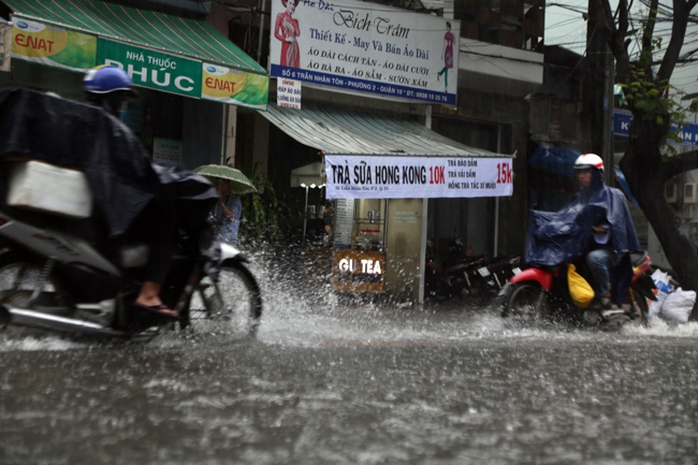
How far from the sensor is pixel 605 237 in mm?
7629

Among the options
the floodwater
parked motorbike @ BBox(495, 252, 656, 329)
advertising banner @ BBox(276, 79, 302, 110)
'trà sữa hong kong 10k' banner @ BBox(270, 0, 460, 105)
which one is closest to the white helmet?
parked motorbike @ BBox(495, 252, 656, 329)

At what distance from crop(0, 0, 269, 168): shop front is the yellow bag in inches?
206

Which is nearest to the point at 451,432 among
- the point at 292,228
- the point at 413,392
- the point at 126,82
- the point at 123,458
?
the point at 413,392

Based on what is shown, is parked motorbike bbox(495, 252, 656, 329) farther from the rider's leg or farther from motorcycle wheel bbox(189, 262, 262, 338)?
motorcycle wheel bbox(189, 262, 262, 338)

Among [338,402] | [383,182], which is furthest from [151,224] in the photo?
[383,182]

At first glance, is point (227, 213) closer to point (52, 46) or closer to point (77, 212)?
point (52, 46)

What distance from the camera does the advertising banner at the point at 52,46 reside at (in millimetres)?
9086

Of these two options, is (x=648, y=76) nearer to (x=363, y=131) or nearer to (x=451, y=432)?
(x=363, y=131)

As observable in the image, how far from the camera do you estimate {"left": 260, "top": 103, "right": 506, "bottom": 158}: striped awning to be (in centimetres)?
1152

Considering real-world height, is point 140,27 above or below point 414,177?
above

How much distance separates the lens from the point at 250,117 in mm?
13164

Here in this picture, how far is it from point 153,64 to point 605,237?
5715 millimetres

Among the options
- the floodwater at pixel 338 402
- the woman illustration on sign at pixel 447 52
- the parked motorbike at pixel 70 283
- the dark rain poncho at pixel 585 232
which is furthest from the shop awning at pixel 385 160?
the parked motorbike at pixel 70 283

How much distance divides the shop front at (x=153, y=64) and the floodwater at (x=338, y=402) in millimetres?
5158
